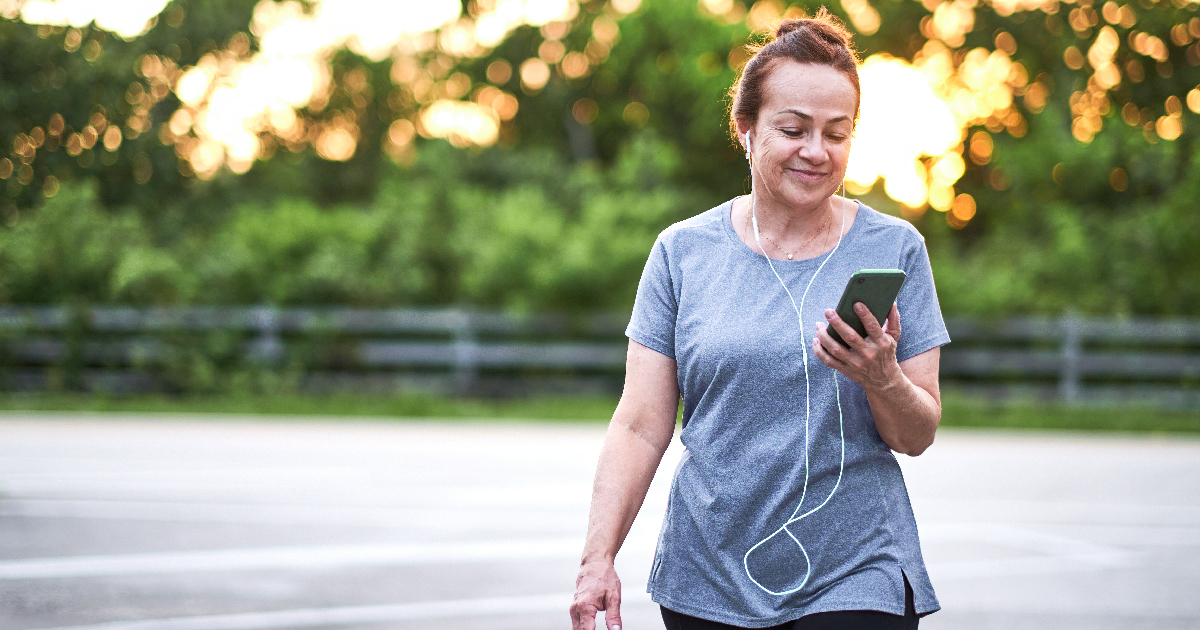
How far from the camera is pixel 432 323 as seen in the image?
1827cm

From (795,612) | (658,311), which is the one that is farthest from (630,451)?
(795,612)

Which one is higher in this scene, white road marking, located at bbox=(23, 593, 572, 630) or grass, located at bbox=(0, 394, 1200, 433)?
grass, located at bbox=(0, 394, 1200, 433)

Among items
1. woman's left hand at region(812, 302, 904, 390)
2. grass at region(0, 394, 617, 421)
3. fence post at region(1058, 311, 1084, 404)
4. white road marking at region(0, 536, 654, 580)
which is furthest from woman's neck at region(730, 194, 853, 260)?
fence post at region(1058, 311, 1084, 404)

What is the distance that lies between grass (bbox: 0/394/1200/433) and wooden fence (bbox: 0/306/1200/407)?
0.37 meters

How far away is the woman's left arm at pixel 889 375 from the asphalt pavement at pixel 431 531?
3.75m

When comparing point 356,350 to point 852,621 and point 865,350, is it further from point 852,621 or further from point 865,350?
point 865,350

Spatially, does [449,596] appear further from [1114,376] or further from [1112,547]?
[1114,376]

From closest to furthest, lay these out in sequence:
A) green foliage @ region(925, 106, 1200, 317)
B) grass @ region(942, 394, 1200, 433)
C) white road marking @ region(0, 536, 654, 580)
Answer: white road marking @ region(0, 536, 654, 580)
grass @ region(942, 394, 1200, 433)
green foliage @ region(925, 106, 1200, 317)

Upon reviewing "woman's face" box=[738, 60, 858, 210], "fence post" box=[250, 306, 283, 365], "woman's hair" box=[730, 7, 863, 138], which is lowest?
"woman's face" box=[738, 60, 858, 210]

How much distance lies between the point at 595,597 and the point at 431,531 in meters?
5.94

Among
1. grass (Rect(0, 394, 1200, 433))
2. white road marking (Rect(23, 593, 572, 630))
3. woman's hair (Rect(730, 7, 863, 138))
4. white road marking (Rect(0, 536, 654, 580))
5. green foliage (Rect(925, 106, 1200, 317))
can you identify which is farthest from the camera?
green foliage (Rect(925, 106, 1200, 317))

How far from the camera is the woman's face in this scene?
7.59 feet

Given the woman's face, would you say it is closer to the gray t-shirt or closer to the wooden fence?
the gray t-shirt

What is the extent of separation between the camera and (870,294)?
2.05 m
